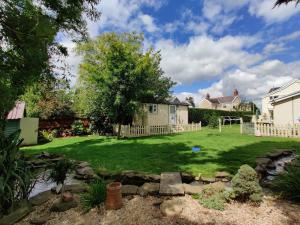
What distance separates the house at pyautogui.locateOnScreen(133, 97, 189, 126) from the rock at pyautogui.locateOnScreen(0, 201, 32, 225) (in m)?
13.9

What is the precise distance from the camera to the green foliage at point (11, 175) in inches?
132

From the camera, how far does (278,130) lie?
1350 centimetres

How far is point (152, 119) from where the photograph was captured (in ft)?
65.4

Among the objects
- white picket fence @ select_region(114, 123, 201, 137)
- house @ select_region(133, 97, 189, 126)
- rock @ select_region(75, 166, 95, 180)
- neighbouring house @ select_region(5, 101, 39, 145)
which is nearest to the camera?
rock @ select_region(75, 166, 95, 180)

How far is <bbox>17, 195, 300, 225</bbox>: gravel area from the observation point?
A: 299 cm

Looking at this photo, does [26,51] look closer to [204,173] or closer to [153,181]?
[153,181]

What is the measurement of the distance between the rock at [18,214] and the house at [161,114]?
45.5 feet

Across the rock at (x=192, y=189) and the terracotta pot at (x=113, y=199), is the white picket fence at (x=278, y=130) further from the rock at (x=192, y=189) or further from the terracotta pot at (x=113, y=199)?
the terracotta pot at (x=113, y=199)

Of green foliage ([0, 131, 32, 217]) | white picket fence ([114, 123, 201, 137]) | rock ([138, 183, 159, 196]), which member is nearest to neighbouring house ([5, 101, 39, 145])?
white picket fence ([114, 123, 201, 137])

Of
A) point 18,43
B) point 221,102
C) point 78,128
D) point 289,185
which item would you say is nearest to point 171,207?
point 289,185

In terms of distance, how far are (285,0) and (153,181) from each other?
214 inches

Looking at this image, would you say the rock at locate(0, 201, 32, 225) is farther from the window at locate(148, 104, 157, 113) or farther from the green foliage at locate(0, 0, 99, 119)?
the window at locate(148, 104, 157, 113)

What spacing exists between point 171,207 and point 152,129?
1435cm

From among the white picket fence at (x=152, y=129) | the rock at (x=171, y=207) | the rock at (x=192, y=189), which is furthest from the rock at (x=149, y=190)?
the white picket fence at (x=152, y=129)
